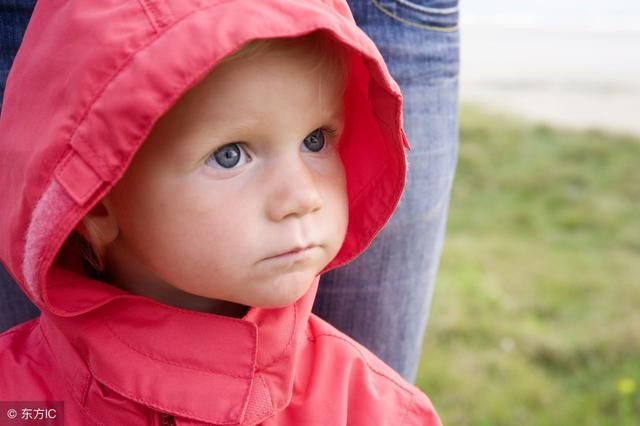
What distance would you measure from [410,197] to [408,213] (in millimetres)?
30

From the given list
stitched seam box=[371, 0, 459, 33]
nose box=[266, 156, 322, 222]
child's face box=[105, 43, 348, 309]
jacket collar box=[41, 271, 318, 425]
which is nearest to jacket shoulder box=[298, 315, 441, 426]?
jacket collar box=[41, 271, 318, 425]

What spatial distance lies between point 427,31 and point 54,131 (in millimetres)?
747

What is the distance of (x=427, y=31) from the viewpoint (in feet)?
4.97

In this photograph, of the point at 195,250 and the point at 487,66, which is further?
the point at 487,66

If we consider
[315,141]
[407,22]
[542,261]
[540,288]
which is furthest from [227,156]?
[542,261]

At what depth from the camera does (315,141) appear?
1158 mm

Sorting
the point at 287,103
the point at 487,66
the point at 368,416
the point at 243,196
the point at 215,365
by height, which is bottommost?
the point at 487,66

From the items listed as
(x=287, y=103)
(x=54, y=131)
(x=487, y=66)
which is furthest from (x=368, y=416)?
(x=487, y=66)

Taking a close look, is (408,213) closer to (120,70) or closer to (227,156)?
(227,156)

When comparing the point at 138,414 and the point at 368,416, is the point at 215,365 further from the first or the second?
the point at 368,416

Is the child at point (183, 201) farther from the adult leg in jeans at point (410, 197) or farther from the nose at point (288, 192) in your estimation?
the adult leg in jeans at point (410, 197)

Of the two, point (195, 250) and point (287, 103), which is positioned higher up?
point (287, 103)

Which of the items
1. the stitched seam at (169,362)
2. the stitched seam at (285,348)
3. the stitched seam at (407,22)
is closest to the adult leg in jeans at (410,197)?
the stitched seam at (407,22)

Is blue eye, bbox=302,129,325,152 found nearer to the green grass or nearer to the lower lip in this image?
the lower lip
